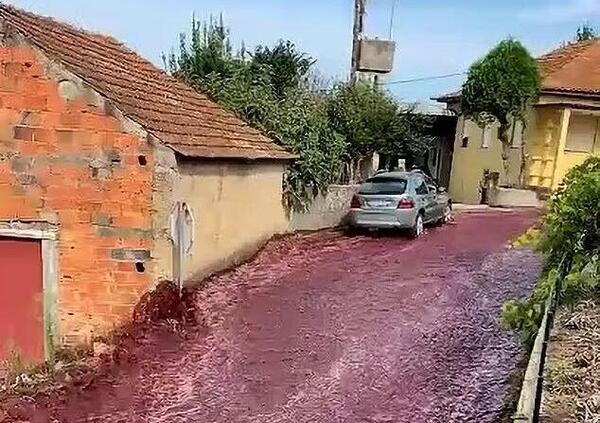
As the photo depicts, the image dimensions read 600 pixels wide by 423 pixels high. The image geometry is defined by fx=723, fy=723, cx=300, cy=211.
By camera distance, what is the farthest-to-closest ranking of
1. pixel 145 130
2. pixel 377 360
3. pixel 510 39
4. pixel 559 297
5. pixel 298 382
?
pixel 510 39 → pixel 145 130 → pixel 377 360 → pixel 298 382 → pixel 559 297

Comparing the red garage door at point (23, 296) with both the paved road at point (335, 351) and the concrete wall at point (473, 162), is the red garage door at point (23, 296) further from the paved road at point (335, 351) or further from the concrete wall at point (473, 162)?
the concrete wall at point (473, 162)

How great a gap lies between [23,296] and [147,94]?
4592 millimetres

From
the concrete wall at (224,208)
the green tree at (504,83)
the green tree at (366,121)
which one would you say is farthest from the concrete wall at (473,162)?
the concrete wall at (224,208)

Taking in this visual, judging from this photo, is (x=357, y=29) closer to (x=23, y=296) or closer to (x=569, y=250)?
(x=23, y=296)

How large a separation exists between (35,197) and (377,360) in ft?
19.6

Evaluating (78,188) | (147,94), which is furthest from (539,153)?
(78,188)

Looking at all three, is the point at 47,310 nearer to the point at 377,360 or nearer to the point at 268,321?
the point at 268,321

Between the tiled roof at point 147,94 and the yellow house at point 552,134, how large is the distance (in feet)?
42.4

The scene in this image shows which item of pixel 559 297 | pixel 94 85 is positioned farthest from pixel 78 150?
pixel 559 297

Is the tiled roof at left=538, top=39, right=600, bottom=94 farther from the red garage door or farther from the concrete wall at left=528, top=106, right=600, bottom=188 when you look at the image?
the red garage door

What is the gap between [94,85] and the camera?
1127cm

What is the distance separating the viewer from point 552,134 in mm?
27219

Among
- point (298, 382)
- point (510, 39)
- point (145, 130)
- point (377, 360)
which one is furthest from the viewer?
point (510, 39)

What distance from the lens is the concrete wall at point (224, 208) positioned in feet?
39.0
